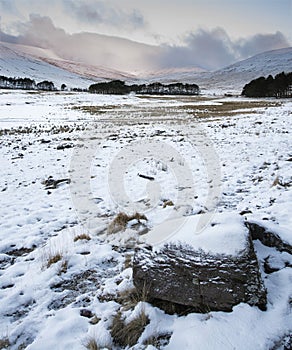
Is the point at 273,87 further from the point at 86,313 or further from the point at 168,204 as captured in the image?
the point at 86,313

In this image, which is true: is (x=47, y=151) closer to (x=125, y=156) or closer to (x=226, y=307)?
(x=125, y=156)

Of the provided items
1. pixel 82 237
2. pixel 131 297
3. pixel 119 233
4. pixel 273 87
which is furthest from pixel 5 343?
pixel 273 87

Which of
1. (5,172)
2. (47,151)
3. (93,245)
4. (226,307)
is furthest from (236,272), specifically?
(47,151)

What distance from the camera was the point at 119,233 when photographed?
5.32 m

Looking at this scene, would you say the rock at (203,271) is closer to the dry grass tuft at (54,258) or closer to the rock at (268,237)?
the rock at (268,237)

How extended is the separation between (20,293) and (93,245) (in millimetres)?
1509

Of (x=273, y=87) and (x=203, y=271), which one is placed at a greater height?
(x=273, y=87)

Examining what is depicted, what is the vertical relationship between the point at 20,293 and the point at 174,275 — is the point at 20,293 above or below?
below

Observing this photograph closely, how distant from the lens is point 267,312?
2.78 metres

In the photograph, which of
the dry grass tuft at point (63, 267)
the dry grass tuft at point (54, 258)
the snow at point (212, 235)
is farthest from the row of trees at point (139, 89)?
the snow at point (212, 235)

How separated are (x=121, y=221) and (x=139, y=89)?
13803cm

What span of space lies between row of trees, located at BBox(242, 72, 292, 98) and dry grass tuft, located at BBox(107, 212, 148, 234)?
A: 286 feet

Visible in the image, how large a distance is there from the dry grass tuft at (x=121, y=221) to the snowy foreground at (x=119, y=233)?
6 cm

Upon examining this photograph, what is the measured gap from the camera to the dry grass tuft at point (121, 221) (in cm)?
544
